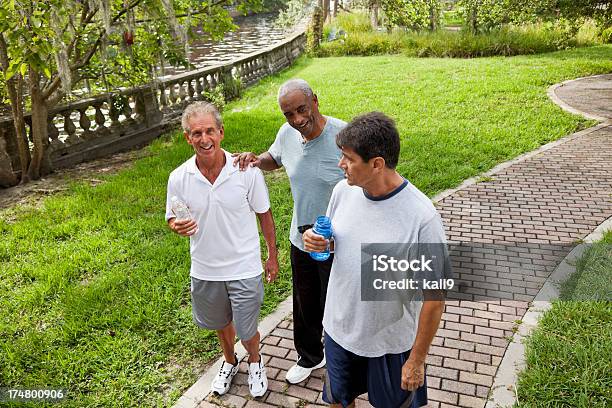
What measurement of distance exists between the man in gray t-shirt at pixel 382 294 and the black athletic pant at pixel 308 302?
69 centimetres

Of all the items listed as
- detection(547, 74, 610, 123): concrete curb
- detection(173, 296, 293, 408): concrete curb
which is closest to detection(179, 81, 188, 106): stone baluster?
detection(173, 296, 293, 408): concrete curb

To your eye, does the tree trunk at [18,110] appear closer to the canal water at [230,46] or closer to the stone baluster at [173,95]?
the stone baluster at [173,95]

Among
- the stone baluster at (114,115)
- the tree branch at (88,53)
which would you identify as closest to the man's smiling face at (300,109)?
the tree branch at (88,53)

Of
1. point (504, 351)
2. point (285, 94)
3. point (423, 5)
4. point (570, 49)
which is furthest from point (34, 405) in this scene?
point (423, 5)

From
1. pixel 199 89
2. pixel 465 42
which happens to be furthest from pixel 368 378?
pixel 465 42

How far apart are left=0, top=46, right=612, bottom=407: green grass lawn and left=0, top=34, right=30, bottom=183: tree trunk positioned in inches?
46.1

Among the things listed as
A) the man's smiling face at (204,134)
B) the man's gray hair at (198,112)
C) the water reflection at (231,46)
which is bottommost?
the water reflection at (231,46)

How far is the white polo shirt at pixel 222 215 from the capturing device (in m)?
2.99

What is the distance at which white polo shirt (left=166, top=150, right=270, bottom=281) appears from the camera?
A: 9.82 ft

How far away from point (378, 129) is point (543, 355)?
2.48 metres

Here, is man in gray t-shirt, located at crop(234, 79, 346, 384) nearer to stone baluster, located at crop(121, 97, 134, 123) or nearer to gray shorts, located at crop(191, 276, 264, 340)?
gray shorts, located at crop(191, 276, 264, 340)

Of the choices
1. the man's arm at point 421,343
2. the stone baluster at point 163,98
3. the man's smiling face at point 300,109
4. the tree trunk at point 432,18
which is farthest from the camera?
the tree trunk at point 432,18

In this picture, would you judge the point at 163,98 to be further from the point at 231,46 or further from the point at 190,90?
the point at 231,46

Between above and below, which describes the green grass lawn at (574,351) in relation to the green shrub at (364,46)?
below
